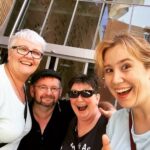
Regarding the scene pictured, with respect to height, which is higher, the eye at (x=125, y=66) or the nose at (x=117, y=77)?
the eye at (x=125, y=66)

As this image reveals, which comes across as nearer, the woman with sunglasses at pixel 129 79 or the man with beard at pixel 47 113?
the woman with sunglasses at pixel 129 79

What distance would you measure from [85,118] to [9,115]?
67 cm

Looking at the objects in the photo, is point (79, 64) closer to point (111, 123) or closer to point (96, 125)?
point (96, 125)

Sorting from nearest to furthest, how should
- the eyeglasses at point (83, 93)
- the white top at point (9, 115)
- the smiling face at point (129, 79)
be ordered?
the smiling face at point (129, 79) → the white top at point (9, 115) → the eyeglasses at point (83, 93)

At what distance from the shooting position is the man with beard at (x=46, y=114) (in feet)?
9.57

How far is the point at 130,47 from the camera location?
1.56 meters

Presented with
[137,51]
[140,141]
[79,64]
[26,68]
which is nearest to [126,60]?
[137,51]

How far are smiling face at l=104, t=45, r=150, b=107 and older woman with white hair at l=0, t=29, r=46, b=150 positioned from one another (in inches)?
46.5

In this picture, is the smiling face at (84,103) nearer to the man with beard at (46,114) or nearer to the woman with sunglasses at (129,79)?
the man with beard at (46,114)

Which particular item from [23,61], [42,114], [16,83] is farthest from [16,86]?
[42,114]

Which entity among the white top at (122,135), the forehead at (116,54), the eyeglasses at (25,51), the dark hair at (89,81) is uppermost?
the eyeglasses at (25,51)

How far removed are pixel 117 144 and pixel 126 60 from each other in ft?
1.57

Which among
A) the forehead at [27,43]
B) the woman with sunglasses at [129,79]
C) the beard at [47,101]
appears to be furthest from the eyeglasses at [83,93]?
the woman with sunglasses at [129,79]

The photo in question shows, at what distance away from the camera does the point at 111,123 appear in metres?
1.87
